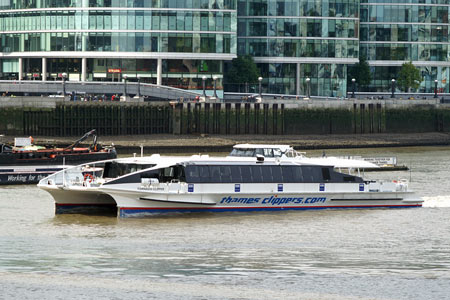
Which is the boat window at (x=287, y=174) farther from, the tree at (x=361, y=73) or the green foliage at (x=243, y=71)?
the tree at (x=361, y=73)

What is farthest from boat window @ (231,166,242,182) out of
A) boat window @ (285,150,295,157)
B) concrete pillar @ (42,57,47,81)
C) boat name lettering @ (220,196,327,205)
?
concrete pillar @ (42,57,47,81)

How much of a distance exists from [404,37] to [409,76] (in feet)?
24.2

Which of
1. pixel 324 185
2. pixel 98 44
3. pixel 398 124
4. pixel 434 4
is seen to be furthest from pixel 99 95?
pixel 324 185

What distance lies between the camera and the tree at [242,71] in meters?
118

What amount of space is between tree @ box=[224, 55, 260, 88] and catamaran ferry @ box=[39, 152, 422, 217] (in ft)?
230

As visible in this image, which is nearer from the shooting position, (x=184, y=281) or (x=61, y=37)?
(x=184, y=281)

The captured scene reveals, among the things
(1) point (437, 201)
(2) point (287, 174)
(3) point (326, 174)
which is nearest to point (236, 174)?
(2) point (287, 174)

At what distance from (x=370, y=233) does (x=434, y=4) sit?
94971mm

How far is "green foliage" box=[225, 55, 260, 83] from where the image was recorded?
389 feet

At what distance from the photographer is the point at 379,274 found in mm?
33531

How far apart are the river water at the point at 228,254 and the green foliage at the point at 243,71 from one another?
226 feet

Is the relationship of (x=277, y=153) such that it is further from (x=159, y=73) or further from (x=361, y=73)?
(x=361, y=73)

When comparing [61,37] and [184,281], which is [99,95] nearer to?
[61,37]

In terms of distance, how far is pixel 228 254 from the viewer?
3675 cm
